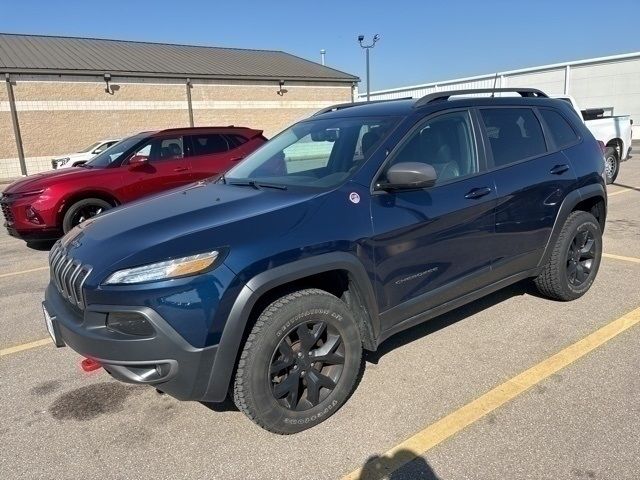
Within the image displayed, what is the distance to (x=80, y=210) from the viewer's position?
292 inches

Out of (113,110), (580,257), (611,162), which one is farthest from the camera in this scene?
(113,110)

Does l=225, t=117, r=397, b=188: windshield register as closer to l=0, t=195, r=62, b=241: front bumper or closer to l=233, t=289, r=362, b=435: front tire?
l=233, t=289, r=362, b=435: front tire

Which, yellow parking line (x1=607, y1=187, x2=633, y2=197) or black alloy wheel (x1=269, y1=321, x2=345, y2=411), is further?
yellow parking line (x1=607, y1=187, x2=633, y2=197)

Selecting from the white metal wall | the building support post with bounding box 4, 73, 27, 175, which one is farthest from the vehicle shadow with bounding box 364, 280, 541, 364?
the white metal wall

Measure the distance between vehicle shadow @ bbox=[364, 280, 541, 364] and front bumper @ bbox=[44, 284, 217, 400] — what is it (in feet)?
4.86

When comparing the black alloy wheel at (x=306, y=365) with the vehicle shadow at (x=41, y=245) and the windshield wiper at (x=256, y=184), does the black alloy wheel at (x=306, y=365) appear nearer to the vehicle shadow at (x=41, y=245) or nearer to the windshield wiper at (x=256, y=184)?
the windshield wiper at (x=256, y=184)

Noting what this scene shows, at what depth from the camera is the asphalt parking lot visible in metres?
2.52

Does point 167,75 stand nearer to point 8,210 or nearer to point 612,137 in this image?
point 8,210

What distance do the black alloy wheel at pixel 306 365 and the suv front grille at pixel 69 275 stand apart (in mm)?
1024

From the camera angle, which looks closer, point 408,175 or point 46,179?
point 408,175

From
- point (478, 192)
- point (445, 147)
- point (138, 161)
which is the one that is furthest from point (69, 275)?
point (138, 161)

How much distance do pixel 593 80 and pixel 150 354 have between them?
107ft

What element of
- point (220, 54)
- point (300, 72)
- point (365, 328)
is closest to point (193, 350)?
point (365, 328)

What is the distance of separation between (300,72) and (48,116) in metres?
14.3
